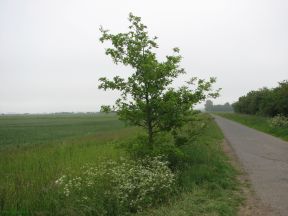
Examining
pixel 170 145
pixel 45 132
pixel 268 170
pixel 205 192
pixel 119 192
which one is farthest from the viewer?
pixel 45 132

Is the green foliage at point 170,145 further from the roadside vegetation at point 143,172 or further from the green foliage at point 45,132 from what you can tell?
the green foliage at point 45,132

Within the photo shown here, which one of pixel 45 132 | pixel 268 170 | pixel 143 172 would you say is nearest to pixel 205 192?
A: pixel 143 172

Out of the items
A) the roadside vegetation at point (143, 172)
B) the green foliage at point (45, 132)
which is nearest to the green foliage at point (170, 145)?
the roadside vegetation at point (143, 172)

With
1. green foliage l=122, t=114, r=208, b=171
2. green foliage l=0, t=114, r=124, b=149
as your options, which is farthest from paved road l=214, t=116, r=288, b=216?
green foliage l=0, t=114, r=124, b=149

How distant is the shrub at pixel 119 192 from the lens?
261 inches

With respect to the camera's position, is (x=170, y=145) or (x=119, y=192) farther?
(x=170, y=145)

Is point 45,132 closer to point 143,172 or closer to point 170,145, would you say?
point 170,145

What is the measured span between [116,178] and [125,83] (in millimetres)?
3174

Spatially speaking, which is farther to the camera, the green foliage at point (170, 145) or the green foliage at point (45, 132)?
the green foliage at point (45, 132)

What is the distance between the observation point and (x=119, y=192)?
689cm

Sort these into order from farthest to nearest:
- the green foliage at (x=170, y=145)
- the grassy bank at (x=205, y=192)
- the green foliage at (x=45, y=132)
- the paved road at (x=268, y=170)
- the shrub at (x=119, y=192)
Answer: the green foliage at (x=45, y=132)
the green foliage at (x=170, y=145)
the paved road at (x=268, y=170)
the shrub at (x=119, y=192)
the grassy bank at (x=205, y=192)

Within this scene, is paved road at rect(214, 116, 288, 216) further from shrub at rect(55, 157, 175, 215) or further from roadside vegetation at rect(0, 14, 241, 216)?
shrub at rect(55, 157, 175, 215)

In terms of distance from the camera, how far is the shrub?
6625 millimetres

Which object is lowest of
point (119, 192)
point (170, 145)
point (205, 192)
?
point (205, 192)
